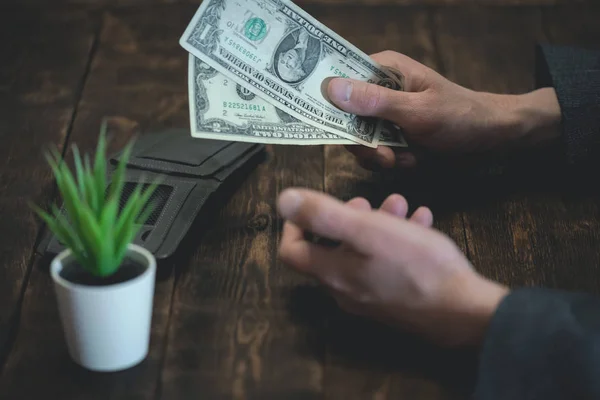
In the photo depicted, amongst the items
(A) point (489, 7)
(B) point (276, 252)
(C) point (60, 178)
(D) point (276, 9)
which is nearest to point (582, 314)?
(B) point (276, 252)

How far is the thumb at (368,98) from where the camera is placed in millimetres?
1374

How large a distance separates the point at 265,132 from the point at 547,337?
0.57 meters

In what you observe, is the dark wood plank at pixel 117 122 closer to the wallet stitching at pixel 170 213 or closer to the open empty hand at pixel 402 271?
the wallet stitching at pixel 170 213

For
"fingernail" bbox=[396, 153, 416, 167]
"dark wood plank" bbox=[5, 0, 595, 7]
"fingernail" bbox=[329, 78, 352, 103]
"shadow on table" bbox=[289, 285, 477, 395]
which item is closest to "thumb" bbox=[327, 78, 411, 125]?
"fingernail" bbox=[329, 78, 352, 103]

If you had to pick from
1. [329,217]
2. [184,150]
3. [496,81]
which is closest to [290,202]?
[329,217]

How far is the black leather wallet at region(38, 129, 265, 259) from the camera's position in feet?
4.09

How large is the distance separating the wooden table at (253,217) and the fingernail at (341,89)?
6.2 inches

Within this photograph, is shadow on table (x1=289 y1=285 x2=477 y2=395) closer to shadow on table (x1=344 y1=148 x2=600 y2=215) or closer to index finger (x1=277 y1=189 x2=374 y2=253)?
index finger (x1=277 y1=189 x2=374 y2=253)

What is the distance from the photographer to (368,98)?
138 centimetres

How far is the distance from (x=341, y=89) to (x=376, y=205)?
182mm

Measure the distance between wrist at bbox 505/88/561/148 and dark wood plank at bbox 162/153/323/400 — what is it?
408 millimetres

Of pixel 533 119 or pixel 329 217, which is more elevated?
pixel 329 217

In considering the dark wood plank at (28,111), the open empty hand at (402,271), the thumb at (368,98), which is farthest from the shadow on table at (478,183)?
the dark wood plank at (28,111)

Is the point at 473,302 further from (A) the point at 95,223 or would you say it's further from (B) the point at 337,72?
(B) the point at 337,72
